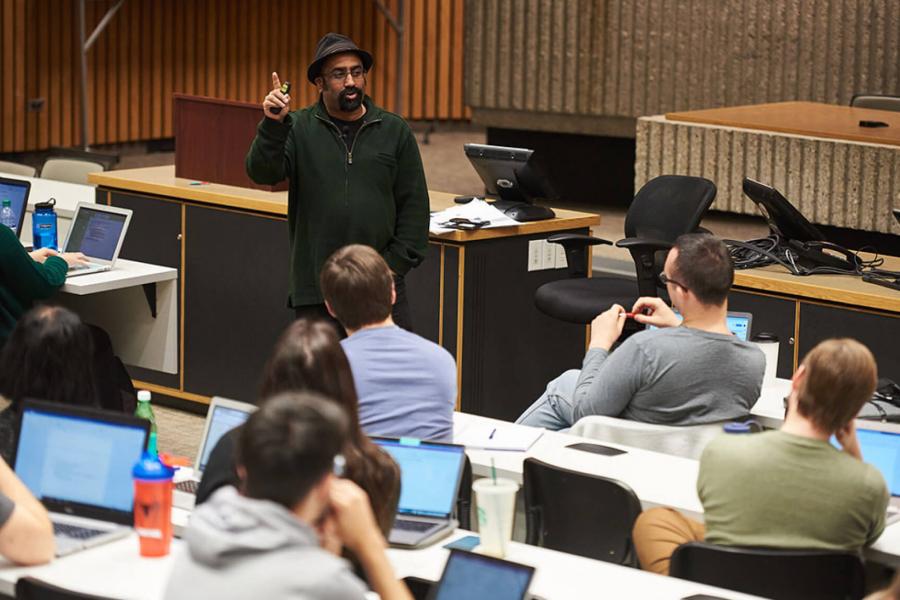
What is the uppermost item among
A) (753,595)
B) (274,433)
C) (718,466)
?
(274,433)

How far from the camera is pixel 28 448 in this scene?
10.8 ft

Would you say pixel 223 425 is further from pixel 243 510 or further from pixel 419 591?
pixel 243 510

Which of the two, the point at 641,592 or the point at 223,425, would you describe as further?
the point at 223,425

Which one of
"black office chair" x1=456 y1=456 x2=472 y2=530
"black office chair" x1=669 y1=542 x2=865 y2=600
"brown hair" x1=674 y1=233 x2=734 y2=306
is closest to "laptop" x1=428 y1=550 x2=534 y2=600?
"black office chair" x1=669 y1=542 x2=865 y2=600

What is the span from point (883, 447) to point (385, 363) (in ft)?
4.05

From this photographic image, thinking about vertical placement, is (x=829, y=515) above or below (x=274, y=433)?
below

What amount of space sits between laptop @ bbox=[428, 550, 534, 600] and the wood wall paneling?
407 inches

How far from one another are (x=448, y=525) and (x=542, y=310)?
8.79 feet

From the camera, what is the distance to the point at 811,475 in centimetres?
320

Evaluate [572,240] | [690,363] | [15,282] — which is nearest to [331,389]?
[690,363]

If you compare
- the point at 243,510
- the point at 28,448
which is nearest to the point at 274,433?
the point at 243,510

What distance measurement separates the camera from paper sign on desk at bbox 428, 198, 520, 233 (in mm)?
5879

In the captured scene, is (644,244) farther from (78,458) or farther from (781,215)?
(78,458)

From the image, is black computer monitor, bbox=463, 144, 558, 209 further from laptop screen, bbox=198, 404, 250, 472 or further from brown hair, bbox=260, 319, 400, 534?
brown hair, bbox=260, 319, 400, 534
